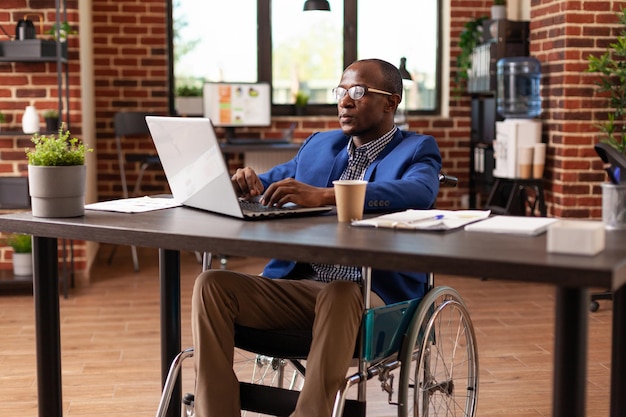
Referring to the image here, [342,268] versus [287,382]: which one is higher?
[342,268]

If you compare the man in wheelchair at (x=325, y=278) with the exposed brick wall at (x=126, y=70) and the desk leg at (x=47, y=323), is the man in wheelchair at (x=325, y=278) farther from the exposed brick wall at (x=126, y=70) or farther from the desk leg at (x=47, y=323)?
the exposed brick wall at (x=126, y=70)

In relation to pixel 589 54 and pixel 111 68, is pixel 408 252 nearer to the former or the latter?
pixel 589 54

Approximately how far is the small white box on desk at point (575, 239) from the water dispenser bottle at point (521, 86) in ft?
13.3

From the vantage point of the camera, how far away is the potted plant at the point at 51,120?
4.74 meters

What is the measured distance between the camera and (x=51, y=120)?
475 centimetres

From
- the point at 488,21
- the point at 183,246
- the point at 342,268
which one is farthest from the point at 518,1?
the point at 183,246

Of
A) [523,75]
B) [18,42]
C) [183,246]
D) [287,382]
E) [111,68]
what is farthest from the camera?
[111,68]

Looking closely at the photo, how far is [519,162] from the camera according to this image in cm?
532

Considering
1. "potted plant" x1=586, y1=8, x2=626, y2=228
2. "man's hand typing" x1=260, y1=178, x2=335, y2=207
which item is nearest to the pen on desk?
"man's hand typing" x1=260, y1=178, x2=335, y2=207

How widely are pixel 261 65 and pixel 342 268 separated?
461cm

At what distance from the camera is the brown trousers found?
2.03 metres

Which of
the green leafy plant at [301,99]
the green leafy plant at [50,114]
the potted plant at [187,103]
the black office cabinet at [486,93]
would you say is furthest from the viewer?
the green leafy plant at [301,99]

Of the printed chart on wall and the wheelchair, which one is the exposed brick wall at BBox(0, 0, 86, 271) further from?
the wheelchair

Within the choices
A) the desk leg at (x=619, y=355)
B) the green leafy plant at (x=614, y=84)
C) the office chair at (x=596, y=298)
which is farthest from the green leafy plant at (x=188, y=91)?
the desk leg at (x=619, y=355)
